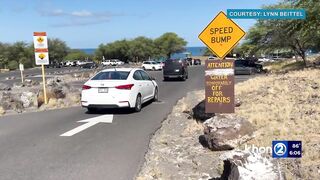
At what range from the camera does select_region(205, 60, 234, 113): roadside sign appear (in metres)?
10.7

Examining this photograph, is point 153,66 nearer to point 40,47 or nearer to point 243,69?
point 243,69

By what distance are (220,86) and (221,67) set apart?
443 millimetres

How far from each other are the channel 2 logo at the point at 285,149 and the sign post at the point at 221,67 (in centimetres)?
454

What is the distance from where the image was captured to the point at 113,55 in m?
126

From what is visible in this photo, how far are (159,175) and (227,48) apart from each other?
425 cm

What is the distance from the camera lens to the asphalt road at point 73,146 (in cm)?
772

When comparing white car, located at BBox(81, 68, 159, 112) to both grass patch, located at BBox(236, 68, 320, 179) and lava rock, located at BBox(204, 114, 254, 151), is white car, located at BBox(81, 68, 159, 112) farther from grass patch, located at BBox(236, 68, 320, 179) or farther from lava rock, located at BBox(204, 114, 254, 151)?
lava rock, located at BBox(204, 114, 254, 151)

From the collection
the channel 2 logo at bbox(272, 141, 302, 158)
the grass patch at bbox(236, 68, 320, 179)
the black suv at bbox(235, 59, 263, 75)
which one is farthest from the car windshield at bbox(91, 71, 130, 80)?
the black suv at bbox(235, 59, 263, 75)

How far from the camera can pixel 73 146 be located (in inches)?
388

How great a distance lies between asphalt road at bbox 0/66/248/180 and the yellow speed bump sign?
2.63 meters

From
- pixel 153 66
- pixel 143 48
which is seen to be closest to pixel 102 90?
pixel 153 66

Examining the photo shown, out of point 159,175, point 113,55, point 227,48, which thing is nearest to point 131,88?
point 227,48

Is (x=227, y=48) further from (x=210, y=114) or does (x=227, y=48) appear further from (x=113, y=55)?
(x=113, y=55)

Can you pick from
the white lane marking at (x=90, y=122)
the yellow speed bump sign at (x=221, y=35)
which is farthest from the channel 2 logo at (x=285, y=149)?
the white lane marking at (x=90, y=122)
